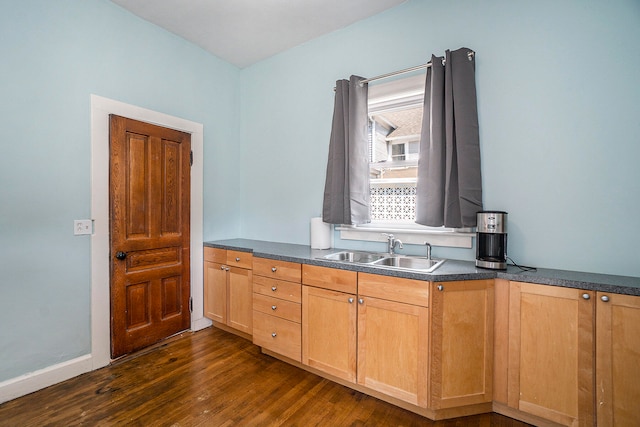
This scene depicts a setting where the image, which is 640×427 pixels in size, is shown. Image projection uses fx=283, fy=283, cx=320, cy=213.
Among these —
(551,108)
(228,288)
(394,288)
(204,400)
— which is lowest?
(204,400)

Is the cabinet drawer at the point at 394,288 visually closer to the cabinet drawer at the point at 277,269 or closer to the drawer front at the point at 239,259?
the cabinet drawer at the point at 277,269

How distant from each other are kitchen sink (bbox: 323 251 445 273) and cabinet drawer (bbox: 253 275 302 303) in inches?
13.8

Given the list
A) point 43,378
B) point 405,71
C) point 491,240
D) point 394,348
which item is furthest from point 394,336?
point 43,378

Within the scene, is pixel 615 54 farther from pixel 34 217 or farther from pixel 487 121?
pixel 34 217

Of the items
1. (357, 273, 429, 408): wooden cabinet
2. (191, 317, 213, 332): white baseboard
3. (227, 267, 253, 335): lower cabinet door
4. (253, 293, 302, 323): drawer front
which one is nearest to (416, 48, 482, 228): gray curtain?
(357, 273, 429, 408): wooden cabinet

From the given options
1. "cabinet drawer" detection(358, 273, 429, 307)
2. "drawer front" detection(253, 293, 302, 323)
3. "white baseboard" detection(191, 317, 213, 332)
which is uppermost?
"cabinet drawer" detection(358, 273, 429, 307)

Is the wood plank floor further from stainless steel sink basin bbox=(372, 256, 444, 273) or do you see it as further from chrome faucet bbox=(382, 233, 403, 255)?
chrome faucet bbox=(382, 233, 403, 255)

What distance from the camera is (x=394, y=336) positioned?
5.94ft

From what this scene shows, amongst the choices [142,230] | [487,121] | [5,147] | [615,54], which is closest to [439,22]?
[487,121]

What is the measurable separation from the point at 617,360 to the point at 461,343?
713 mm

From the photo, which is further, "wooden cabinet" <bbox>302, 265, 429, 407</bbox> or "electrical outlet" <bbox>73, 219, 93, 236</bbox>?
"electrical outlet" <bbox>73, 219, 93, 236</bbox>

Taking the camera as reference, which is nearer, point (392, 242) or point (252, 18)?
point (392, 242)

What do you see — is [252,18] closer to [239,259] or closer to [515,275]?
[239,259]

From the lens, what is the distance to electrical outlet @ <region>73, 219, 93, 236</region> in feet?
7.09
